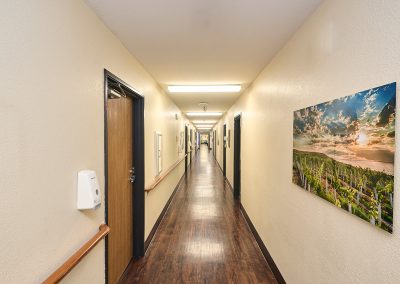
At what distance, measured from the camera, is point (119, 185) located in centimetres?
238

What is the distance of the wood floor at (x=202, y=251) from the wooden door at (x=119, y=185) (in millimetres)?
293

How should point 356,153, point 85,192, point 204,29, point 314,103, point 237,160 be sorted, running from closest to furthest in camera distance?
point 356,153 < point 85,192 < point 314,103 < point 204,29 < point 237,160

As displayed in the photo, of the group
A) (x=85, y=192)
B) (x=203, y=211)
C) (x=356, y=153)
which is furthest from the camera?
(x=203, y=211)

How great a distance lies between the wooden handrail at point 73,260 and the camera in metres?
1.09

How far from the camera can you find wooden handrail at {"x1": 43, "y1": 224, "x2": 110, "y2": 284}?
3.57 feet

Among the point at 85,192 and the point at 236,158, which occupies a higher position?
the point at 85,192

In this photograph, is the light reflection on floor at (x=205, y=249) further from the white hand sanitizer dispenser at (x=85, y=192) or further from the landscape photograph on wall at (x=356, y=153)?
the white hand sanitizer dispenser at (x=85, y=192)

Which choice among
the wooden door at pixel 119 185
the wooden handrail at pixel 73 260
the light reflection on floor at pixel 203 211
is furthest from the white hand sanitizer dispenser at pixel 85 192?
the light reflection on floor at pixel 203 211

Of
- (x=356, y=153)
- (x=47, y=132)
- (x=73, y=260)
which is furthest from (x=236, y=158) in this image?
(x=47, y=132)

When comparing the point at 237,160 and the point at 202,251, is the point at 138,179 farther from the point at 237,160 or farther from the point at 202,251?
the point at 237,160

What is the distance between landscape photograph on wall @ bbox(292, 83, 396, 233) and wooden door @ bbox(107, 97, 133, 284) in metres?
1.81

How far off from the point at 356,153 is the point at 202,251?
8.03 feet

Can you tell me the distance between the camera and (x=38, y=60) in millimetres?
1080

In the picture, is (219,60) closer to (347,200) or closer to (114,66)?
(114,66)
